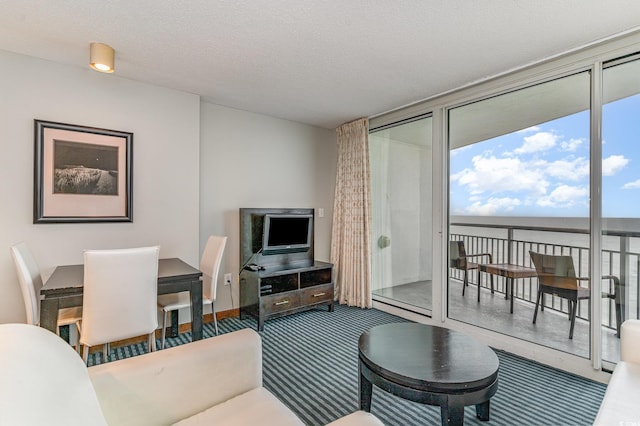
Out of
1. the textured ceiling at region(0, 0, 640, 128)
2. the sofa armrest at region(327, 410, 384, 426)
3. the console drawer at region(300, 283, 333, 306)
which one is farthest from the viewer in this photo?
the console drawer at region(300, 283, 333, 306)

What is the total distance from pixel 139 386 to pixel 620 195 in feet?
10.3

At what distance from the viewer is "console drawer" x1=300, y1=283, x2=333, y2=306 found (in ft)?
12.1

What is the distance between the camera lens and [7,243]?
7.99 feet

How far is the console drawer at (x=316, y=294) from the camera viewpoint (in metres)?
3.68

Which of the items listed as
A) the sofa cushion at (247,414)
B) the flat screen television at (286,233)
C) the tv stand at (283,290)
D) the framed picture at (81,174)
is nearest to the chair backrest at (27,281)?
the framed picture at (81,174)

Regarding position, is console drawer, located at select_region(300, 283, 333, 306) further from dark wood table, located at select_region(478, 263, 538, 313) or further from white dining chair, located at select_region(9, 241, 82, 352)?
white dining chair, located at select_region(9, 241, 82, 352)

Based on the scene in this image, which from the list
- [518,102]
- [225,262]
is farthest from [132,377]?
[518,102]

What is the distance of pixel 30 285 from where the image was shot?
2041 millimetres

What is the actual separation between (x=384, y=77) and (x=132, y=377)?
280 centimetres

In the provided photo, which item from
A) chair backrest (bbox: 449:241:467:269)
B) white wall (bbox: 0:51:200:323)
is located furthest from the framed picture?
chair backrest (bbox: 449:241:467:269)

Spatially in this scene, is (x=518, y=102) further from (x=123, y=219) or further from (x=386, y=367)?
(x=123, y=219)

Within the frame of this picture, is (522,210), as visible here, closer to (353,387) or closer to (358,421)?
(353,387)

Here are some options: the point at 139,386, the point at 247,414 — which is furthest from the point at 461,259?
the point at 139,386

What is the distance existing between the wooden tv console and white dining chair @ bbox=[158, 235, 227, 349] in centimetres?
48
